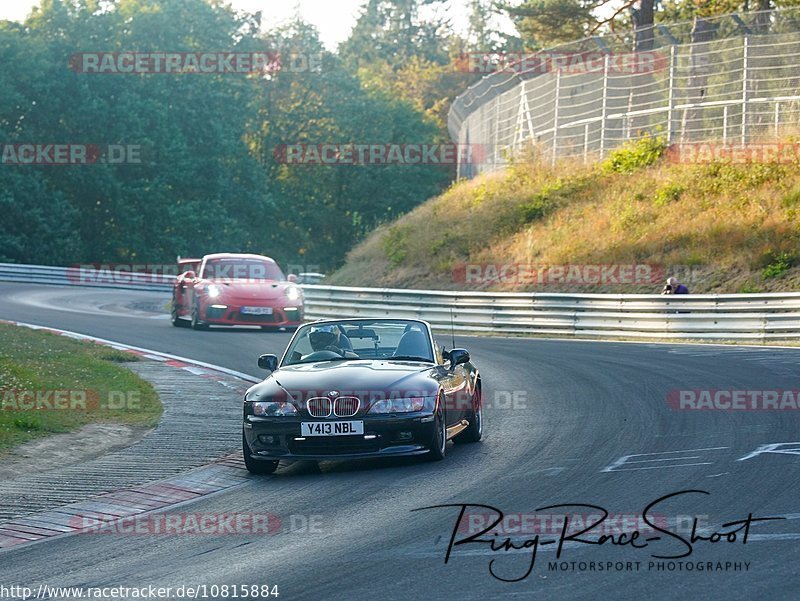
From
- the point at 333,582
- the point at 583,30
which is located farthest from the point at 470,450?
the point at 583,30

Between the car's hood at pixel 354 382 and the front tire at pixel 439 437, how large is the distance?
0.20m

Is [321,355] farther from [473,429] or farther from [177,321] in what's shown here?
[177,321]

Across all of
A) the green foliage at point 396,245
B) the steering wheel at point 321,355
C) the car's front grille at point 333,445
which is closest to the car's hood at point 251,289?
the green foliage at point 396,245

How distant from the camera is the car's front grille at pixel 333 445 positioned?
992cm

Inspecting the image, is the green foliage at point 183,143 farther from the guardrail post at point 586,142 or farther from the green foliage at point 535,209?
the guardrail post at point 586,142

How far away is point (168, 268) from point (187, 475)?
45919mm

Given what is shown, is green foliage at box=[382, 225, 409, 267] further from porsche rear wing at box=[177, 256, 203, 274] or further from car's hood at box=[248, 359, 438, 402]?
car's hood at box=[248, 359, 438, 402]

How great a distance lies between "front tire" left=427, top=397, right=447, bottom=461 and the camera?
33.3 feet

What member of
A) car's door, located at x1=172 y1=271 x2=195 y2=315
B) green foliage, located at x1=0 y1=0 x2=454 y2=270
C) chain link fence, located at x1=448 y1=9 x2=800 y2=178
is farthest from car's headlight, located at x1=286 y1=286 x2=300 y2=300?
green foliage, located at x1=0 y1=0 x2=454 y2=270

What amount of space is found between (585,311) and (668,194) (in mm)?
8395

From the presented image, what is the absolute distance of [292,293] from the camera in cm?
2506

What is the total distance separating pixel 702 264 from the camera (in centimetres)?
→ 2916

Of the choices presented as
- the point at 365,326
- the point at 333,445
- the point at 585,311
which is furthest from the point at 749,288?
the point at 333,445

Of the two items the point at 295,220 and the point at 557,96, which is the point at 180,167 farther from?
the point at 557,96
